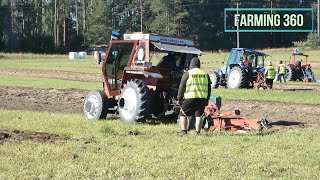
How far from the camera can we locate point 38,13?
107 meters

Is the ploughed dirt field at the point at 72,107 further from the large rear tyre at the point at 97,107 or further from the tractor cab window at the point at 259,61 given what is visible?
the tractor cab window at the point at 259,61

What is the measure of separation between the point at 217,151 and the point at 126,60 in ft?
18.3

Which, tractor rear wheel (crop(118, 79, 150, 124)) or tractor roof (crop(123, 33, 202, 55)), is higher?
tractor roof (crop(123, 33, 202, 55))

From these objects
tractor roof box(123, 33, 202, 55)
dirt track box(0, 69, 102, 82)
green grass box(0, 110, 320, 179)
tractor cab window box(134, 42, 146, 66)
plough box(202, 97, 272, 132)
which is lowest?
green grass box(0, 110, 320, 179)

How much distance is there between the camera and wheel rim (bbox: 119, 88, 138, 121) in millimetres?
12648

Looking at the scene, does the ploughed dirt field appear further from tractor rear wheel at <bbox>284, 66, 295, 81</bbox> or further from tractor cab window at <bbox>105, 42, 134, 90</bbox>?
tractor rear wheel at <bbox>284, 66, 295, 81</bbox>

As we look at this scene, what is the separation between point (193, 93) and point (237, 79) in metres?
15.7

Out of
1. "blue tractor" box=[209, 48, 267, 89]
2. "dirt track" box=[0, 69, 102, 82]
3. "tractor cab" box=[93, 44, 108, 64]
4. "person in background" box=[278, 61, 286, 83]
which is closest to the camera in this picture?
"tractor cab" box=[93, 44, 108, 64]

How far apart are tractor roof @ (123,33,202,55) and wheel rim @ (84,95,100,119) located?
181 centimetres

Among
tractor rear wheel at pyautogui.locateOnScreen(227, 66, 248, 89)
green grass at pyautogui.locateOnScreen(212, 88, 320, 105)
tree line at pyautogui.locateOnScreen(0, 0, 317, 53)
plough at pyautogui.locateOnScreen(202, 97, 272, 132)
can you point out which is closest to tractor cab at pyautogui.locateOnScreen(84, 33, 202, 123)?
plough at pyautogui.locateOnScreen(202, 97, 272, 132)

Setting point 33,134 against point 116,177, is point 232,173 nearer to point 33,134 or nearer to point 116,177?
point 116,177

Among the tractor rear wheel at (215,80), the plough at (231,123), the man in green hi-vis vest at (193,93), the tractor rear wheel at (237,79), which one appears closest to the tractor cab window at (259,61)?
the tractor rear wheel at (237,79)

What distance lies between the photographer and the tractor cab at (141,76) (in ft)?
41.6

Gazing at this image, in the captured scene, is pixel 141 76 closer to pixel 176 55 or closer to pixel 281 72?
pixel 176 55
